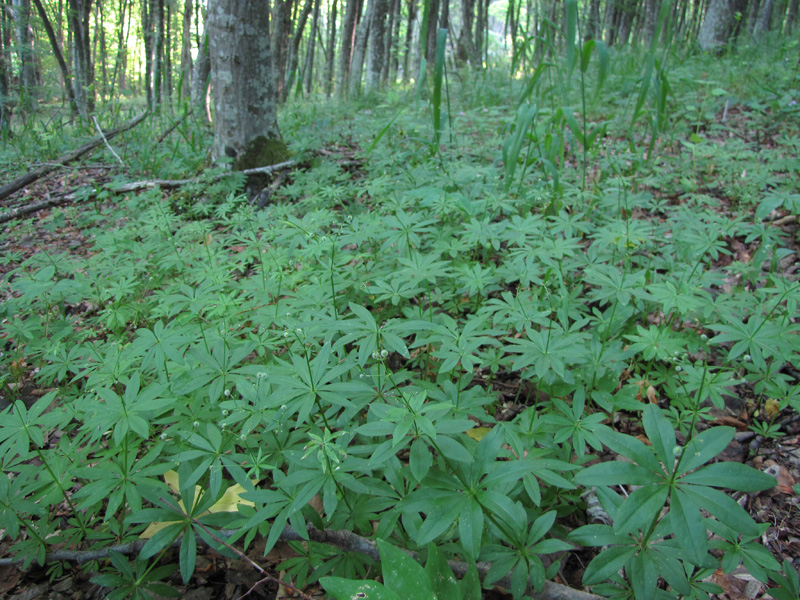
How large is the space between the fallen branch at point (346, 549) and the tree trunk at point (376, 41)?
9586 millimetres

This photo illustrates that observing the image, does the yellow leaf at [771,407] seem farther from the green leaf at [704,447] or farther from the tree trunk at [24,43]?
the tree trunk at [24,43]

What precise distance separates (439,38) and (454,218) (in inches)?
46.7

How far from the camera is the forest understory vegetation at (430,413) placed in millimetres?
1185

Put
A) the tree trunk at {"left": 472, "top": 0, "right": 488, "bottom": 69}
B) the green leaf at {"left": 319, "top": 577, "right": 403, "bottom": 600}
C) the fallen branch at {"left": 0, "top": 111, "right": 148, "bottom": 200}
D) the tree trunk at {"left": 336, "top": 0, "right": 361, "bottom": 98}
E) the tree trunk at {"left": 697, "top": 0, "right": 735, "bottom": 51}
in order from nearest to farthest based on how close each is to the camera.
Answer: the green leaf at {"left": 319, "top": 577, "right": 403, "bottom": 600} < the fallen branch at {"left": 0, "top": 111, "right": 148, "bottom": 200} < the tree trunk at {"left": 697, "top": 0, "right": 735, "bottom": 51} < the tree trunk at {"left": 472, "top": 0, "right": 488, "bottom": 69} < the tree trunk at {"left": 336, "top": 0, "right": 361, "bottom": 98}

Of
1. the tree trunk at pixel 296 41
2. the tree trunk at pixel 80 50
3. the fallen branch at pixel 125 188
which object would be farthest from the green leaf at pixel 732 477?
the tree trunk at pixel 80 50

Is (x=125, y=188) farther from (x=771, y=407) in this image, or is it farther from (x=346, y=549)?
(x=771, y=407)

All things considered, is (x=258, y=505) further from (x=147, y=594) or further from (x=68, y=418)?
(x=68, y=418)

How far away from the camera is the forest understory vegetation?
3.89 feet

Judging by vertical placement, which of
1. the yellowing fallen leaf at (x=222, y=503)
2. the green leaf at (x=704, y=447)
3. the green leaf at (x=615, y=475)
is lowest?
the yellowing fallen leaf at (x=222, y=503)

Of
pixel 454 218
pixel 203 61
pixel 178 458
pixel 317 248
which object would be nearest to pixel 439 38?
pixel 454 218

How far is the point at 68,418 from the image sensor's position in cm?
172

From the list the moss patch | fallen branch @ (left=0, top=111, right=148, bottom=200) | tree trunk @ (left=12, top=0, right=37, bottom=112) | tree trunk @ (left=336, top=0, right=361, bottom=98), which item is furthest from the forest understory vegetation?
tree trunk @ (left=336, top=0, right=361, bottom=98)

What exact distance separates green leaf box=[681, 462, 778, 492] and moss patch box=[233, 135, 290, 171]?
4746mm

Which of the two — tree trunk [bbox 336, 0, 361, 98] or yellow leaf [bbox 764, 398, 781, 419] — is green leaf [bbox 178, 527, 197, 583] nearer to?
yellow leaf [bbox 764, 398, 781, 419]
